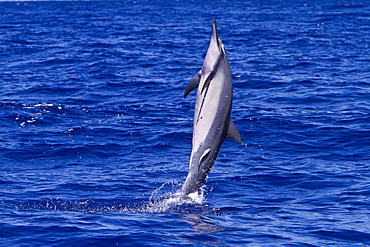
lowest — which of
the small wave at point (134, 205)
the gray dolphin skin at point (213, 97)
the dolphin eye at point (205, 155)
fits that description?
the small wave at point (134, 205)

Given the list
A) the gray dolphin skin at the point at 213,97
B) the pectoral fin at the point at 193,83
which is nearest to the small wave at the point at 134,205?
the gray dolphin skin at the point at 213,97

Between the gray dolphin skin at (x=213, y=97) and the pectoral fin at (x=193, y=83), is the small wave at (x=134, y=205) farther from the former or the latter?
the pectoral fin at (x=193, y=83)

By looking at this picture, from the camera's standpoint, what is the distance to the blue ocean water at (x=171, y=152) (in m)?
13.0

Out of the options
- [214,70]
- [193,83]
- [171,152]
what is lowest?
[171,152]

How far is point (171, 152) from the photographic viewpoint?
19.5 metres

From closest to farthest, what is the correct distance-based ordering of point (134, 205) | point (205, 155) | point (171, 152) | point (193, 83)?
point (193, 83) → point (205, 155) → point (134, 205) → point (171, 152)

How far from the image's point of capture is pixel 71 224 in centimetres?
1307

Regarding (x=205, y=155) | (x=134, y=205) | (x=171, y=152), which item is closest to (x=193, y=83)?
(x=205, y=155)

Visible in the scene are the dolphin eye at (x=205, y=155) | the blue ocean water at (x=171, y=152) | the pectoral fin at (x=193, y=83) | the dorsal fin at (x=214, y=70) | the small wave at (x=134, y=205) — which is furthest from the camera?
the small wave at (x=134, y=205)

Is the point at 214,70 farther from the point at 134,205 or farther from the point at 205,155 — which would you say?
the point at 134,205

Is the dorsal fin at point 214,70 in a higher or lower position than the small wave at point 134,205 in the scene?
higher

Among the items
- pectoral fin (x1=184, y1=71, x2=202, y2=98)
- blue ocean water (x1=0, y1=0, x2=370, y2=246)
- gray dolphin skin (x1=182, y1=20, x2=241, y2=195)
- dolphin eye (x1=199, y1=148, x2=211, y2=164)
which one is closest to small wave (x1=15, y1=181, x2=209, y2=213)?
blue ocean water (x1=0, y1=0, x2=370, y2=246)

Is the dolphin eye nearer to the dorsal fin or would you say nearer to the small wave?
the dorsal fin

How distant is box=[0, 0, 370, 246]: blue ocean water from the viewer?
13.0m
